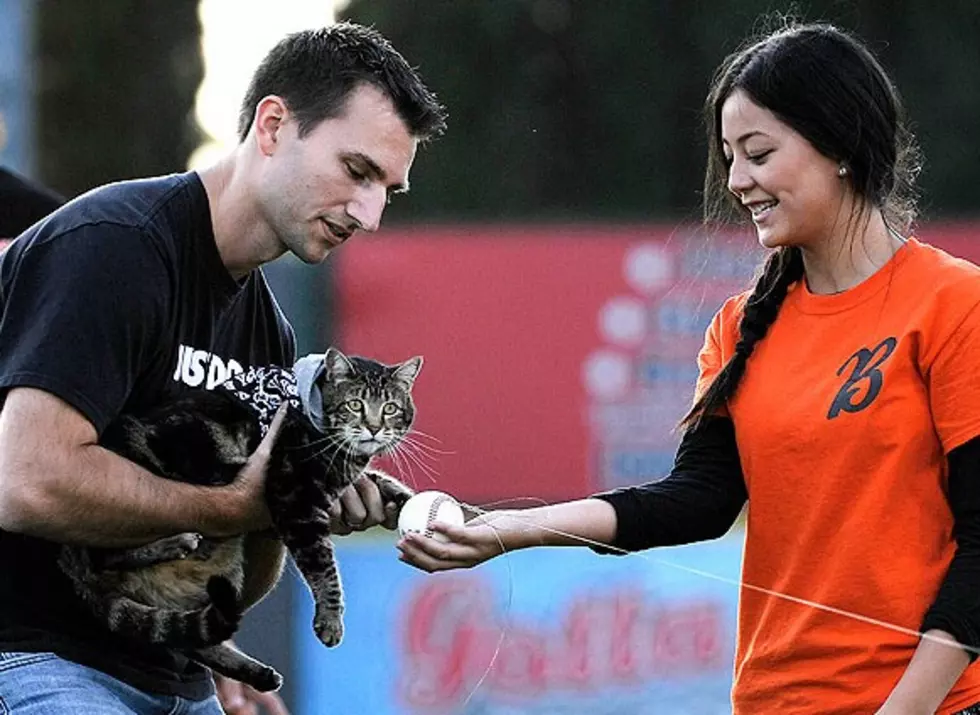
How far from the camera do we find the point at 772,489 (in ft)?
12.4

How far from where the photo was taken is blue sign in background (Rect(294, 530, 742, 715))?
9.24 m

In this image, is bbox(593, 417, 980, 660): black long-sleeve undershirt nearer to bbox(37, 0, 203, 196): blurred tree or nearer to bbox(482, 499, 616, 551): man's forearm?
bbox(482, 499, 616, 551): man's forearm

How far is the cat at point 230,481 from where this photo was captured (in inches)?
147

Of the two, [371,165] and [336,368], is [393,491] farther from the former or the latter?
[371,165]

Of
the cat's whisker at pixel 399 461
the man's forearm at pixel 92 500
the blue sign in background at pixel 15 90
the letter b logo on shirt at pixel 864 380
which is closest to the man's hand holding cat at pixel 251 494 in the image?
the man's forearm at pixel 92 500

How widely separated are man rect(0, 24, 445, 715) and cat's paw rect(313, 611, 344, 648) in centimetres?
16

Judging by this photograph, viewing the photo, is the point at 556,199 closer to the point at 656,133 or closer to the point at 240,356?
the point at 656,133

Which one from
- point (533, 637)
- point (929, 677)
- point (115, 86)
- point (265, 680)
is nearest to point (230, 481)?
point (265, 680)

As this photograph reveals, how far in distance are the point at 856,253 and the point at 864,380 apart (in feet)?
0.86

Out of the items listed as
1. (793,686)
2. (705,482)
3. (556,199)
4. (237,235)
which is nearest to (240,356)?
(237,235)

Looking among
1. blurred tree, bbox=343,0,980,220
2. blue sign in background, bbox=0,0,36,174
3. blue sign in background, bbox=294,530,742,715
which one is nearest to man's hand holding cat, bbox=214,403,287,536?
blue sign in background, bbox=294,530,742,715

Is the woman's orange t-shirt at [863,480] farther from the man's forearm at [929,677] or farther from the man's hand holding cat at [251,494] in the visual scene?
the man's hand holding cat at [251,494]

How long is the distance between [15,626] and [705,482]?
4.26 ft

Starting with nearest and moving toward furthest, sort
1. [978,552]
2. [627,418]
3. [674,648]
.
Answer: [978,552], [674,648], [627,418]
